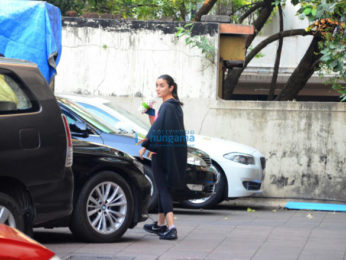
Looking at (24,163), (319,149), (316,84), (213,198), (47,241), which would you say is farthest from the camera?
(316,84)

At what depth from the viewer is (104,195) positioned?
797cm

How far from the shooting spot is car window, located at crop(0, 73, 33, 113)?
6.62 metres

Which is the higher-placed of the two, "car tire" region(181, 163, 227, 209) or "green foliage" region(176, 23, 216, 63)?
"green foliage" region(176, 23, 216, 63)

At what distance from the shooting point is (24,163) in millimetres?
6590

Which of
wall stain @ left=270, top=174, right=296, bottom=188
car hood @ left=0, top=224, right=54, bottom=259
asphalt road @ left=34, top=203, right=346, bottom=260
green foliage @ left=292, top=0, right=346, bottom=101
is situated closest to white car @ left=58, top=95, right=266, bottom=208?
asphalt road @ left=34, top=203, right=346, bottom=260

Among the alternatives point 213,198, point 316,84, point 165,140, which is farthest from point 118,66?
point 316,84

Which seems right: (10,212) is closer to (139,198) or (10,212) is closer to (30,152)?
(30,152)

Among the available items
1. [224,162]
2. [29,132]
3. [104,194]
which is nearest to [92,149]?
[104,194]

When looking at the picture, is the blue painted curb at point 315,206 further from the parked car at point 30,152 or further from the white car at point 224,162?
the parked car at point 30,152

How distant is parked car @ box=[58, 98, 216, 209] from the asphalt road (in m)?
0.41

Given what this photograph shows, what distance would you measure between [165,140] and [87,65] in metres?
6.55

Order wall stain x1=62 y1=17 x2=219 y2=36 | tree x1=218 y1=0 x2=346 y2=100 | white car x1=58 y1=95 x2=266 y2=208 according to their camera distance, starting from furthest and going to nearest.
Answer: wall stain x1=62 y1=17 x2=219 y2=36, white car x1=58 y1=95 x2=266 y2=208, tree x1=218 y1=0 x2=346 y2=100

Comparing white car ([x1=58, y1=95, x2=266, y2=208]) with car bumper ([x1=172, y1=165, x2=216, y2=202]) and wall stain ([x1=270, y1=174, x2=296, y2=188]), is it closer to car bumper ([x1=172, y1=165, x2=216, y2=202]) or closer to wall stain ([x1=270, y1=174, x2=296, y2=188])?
car bumper ([x1=172, y1=165, x2=216, y2=202])

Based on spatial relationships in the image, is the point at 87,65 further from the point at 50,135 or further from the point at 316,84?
the point at 316,84
